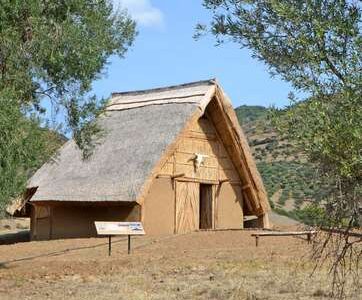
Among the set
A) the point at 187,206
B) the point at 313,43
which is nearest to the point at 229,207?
the point at 187,206

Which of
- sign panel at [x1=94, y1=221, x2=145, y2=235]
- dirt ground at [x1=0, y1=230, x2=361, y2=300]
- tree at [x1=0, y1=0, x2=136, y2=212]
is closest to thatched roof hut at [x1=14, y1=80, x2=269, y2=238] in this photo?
dirt ground at [x1=0, y1=230, x2=361, y2=300]

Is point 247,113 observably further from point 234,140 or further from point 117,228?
point 117,228

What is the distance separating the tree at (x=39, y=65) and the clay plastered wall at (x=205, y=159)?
368 inches

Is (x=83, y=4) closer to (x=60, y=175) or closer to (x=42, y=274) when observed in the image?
(x=42, y=274)

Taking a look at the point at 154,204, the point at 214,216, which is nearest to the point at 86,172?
the point at 154,204

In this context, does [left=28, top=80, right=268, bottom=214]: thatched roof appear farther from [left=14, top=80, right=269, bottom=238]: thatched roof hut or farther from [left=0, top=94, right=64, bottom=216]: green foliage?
[left=0, top=94, right=64, bottom=216]: green foliage

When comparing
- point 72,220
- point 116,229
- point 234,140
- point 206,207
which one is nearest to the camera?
point 116,229

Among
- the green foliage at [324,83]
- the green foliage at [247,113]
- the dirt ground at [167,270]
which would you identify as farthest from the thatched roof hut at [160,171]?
the green foliage at [247,113]

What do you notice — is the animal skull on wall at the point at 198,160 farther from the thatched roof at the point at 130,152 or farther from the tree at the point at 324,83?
the tree at the point at 324,83

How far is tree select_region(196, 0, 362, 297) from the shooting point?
627 cm

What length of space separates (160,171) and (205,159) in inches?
103

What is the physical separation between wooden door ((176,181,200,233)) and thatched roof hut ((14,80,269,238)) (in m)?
0.03

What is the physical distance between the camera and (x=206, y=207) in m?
25.4

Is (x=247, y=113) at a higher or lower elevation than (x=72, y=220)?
higher
